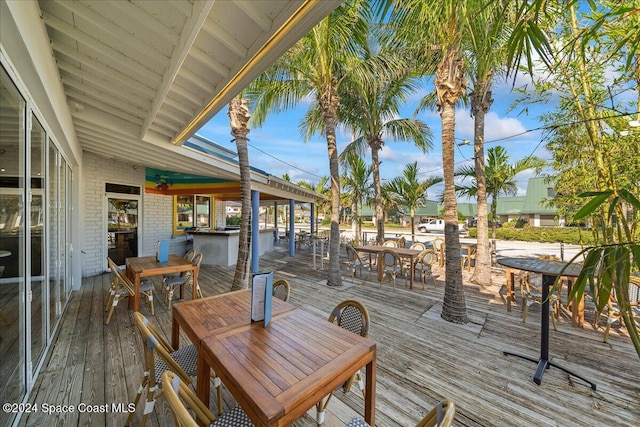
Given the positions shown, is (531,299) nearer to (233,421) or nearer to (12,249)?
(233,421)

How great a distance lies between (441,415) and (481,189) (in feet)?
21.9

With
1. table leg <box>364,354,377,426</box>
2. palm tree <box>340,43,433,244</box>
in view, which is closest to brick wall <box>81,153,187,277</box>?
table leg <box>364,354,377,426</box>

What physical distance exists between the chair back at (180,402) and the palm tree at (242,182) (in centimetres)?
382

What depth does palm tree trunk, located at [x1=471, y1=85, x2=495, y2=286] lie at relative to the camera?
6.24 metres

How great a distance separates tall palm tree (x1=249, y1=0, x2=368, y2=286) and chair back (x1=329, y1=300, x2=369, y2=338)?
354 centimetres

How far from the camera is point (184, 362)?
7.10 feet

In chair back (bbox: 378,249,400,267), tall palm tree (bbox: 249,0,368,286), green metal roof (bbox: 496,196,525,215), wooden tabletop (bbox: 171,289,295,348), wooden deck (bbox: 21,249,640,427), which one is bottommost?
wooden deck (bbox: 21,249,640,427)

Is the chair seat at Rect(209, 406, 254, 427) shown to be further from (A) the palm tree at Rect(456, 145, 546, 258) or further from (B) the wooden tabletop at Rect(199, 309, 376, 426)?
(A) the palm tree at Rect(456, 145, 546, 258)

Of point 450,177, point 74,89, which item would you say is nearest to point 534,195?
point 450,177

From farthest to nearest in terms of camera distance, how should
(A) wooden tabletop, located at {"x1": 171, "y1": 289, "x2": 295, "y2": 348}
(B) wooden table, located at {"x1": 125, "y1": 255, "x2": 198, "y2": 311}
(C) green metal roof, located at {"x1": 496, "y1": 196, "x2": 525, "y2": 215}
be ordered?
(C) green metal roof, located at {"x1": 496, "y1": 196, "x2": 525, "y2": 215} < (B) wooden table, located at {"x1": 125, "y1": 255, "x2": 198, "y2": 311} < (A) wooden tabletop, located at {"x1": 171, "y1": 289, "x2": 295, "y2": 348}

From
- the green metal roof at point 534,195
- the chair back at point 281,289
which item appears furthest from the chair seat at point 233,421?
the green metal roof at point 534,195

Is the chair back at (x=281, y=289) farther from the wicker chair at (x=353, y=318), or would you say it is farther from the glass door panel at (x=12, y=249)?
the glass door panel at (x=12, y=249)

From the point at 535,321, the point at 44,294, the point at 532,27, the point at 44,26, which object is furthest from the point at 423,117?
the point at 44,294

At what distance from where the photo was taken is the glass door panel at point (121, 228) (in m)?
6.92
